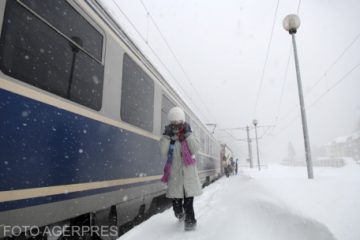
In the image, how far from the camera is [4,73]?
6.83 ft

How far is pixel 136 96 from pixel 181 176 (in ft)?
5.18

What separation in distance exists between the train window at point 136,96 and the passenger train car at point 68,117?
3 centimetres

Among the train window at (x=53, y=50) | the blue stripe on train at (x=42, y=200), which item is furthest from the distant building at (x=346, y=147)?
the blue stripe on train at (x=42, y=200)

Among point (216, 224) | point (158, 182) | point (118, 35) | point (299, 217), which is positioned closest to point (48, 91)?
point (118, 35)

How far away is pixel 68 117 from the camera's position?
8.93 feet

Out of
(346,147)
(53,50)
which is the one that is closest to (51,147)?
(53,50)

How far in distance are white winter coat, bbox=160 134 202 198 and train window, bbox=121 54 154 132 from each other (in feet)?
2.88

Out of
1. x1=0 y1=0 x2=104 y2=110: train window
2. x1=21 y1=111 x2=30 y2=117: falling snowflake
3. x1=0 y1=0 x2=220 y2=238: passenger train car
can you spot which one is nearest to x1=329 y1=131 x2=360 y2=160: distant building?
x1=0 y1=0 x2=220 y2=238: passenger train car

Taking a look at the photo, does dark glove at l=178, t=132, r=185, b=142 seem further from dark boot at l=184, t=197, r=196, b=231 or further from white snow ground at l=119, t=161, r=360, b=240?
white snow ground at l=119, t=161, r=360, b=240

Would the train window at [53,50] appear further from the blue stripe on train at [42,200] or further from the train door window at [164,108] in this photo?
the train door window at [164,108]

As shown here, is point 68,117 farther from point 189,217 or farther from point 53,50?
point 189,217

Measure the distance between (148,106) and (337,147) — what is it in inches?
3453

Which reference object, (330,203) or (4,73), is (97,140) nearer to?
(4,73)

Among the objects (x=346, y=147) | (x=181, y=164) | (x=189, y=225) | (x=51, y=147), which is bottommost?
(x=189, y=225)
